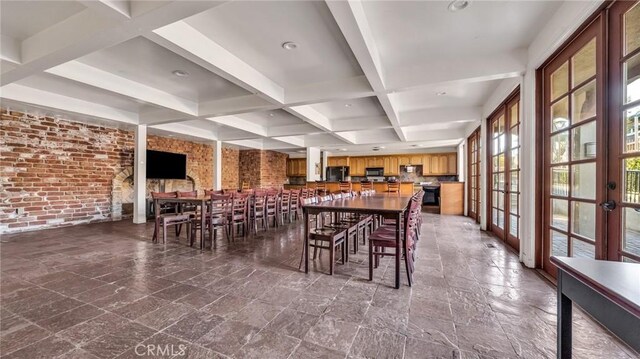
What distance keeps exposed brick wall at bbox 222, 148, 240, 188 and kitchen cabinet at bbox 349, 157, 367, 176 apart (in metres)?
4.96

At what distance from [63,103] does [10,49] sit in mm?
2014

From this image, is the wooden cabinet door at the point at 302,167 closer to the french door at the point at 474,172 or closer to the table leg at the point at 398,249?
the french door at the point at 474,172

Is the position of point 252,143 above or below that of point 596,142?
above

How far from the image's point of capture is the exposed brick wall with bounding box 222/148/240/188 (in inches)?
384

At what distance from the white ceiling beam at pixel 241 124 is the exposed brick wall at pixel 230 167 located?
3.07m

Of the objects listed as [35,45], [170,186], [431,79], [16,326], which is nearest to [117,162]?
[170,186]

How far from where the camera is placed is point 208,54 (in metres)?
2.85

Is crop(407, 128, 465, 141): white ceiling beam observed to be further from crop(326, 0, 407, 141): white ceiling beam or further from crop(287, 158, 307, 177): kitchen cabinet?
crop(287, 158, 307, 177): kitchen cabinet

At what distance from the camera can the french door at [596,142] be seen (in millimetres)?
1720

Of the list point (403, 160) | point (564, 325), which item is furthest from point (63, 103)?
point (403, 160)

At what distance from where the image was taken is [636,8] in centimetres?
172

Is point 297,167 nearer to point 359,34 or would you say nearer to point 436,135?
point 436,135

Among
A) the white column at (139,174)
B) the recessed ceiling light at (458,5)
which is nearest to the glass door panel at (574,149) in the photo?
the recessed ceiling light at (458,5)

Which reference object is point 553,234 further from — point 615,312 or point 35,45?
point 35,45
